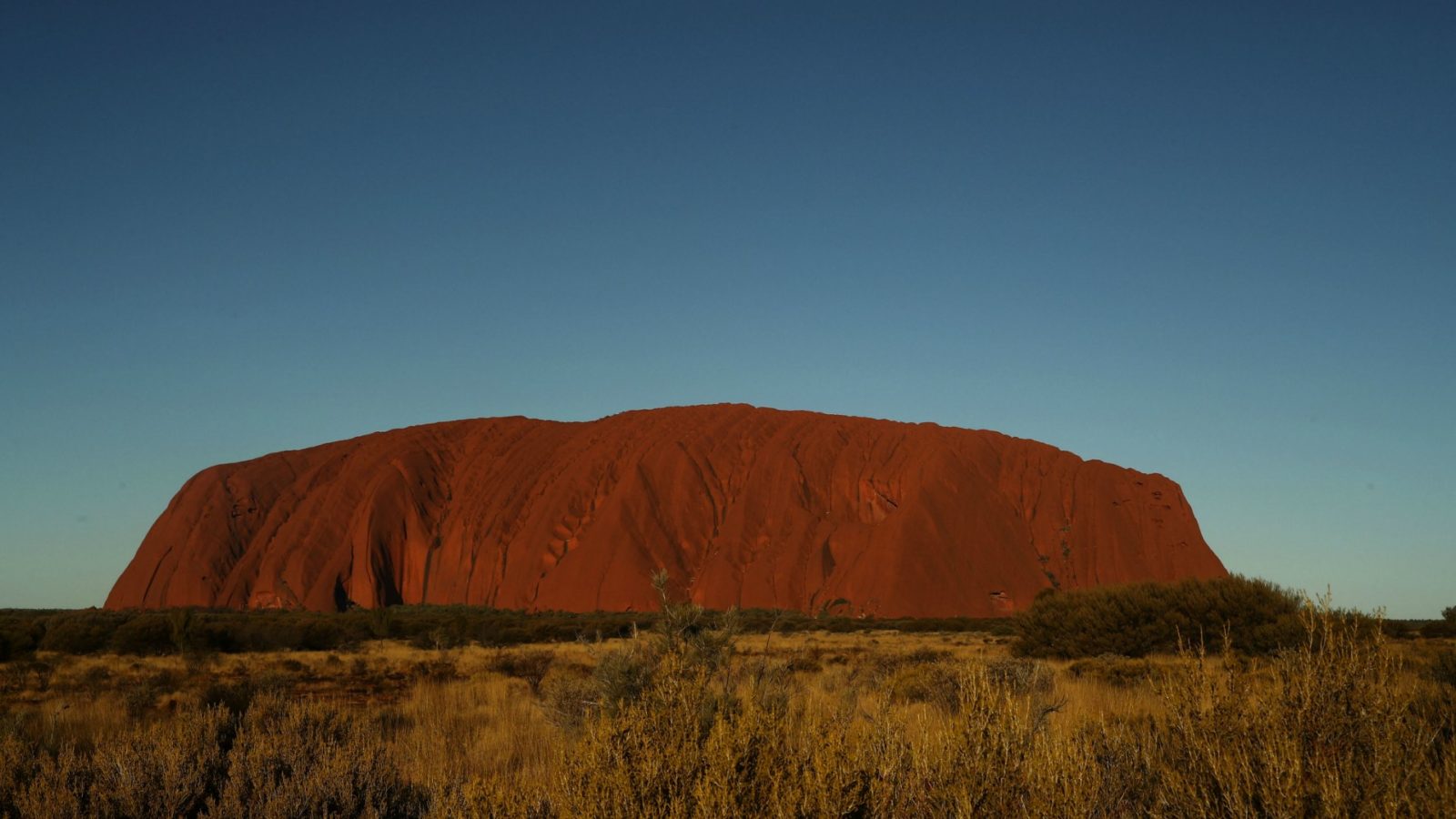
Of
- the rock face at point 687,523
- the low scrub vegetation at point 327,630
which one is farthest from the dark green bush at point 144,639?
the rock face at point 687,523

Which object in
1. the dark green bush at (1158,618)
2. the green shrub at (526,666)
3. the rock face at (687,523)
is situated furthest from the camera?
the rock face at (687,523)

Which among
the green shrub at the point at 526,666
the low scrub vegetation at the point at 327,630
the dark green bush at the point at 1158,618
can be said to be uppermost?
the dark green bush at the point at 1158,618

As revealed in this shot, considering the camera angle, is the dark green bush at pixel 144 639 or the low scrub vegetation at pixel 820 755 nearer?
the low scrub vegetation at pixel 820 755

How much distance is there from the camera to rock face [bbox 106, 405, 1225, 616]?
5728cm

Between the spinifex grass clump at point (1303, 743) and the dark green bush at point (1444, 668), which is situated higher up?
the spinifex grass clump at point (1303, 743)

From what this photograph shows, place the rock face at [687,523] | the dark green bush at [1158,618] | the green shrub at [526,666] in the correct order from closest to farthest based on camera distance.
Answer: the green shrub at [526,666] → the dark green bush at [1158,618] → the rock face at [687,523]

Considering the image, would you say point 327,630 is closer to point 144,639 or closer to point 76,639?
point 144,639

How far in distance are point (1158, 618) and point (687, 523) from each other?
43.6 metres

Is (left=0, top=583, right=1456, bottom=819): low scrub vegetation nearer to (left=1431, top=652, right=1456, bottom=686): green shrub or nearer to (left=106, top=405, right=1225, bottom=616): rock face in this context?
(left=1431, top=652, right=1456, bottom=686): green shrub

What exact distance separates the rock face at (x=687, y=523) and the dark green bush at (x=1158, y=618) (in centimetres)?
3236

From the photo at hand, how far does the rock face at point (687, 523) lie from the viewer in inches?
2255

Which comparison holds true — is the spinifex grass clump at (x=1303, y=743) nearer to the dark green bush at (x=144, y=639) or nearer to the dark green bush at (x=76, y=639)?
the dark green bush at (x=144, y=639)

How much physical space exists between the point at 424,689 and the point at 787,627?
3075 centimetres

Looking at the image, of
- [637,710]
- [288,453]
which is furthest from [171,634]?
[288,453]
